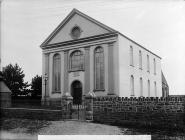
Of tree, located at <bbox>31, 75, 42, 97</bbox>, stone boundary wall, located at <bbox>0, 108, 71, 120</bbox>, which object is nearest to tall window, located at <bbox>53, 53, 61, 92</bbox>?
stone boundary wall, located at <bbox>0, 108, 71, 120</bbox>

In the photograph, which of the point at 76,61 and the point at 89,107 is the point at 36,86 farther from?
the point at 89,107

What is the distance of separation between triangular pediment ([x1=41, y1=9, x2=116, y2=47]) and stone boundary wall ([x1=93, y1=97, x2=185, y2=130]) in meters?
12.1

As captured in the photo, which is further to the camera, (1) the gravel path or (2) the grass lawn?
(1) the gravel path

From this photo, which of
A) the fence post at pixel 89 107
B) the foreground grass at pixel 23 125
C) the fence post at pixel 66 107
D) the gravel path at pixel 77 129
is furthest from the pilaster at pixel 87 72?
the gravel path at pixel 77 129

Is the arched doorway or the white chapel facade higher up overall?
the white chapel facade

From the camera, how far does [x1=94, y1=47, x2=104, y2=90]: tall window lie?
27.5 metres

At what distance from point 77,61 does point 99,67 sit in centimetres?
309

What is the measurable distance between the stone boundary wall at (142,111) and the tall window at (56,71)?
14964 millimetres

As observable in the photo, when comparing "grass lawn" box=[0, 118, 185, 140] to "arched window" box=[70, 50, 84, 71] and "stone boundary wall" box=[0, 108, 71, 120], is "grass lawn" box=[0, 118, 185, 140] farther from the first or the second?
"arched window" box=[70, 50, 84, 71]

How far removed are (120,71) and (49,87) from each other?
30.3ft

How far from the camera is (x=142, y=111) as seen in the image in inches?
579

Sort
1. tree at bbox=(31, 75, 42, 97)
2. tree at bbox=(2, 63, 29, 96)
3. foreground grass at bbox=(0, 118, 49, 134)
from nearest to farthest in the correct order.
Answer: foreground grass at bbox=(0, 118, 49, 134), tree at bbox=(2, 63, 29, 96), tree at bbox=(31, 75, 42, 97)

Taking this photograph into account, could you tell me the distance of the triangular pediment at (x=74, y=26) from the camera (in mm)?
27744

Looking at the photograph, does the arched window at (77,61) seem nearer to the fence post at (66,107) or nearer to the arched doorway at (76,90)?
the arched doorway at (76,90)
